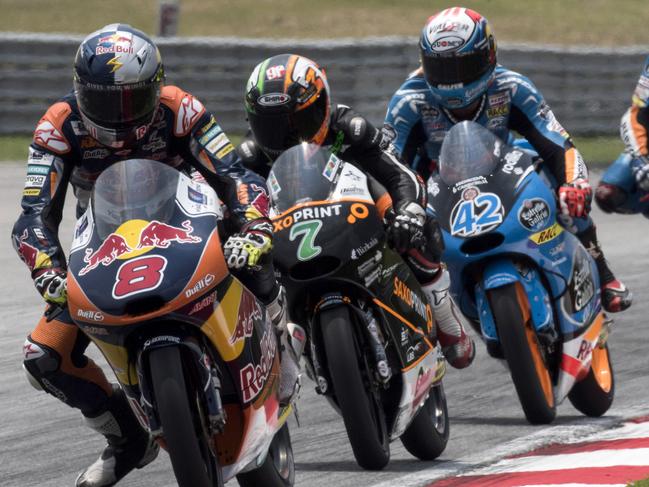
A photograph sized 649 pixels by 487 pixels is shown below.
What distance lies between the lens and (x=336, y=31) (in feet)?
92.8

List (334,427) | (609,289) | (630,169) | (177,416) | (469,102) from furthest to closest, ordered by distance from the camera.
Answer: (630,169), (609,289), (469,102), (334,427), (177,416)

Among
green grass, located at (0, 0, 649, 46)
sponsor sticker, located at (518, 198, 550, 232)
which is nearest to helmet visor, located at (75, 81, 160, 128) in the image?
sponsor sticker, located at (518, 198, 550, 232)

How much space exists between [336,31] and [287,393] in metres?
23.2

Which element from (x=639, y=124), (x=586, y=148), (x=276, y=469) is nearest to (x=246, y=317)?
(x=276, y=469)

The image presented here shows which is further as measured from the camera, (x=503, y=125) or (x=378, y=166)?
(x=503, y=125)

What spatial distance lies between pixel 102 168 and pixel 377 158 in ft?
4.92

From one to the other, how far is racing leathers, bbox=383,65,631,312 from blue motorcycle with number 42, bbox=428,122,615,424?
1.32ft

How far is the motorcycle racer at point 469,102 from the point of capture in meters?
7.67

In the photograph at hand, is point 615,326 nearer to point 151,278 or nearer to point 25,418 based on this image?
Answer: point 25,418

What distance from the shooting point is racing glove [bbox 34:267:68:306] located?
5.05 meters

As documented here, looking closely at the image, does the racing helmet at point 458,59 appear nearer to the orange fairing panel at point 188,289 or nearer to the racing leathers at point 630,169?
the racing leathers at point 630,169

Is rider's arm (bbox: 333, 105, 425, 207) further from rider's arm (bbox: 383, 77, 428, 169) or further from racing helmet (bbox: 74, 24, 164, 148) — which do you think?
racing helmet (bbox: 74, 24, 164, 148)

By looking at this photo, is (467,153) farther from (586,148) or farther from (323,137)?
(586,148)

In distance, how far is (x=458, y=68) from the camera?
7719 mm
